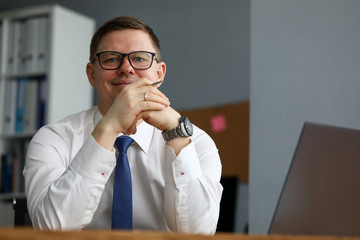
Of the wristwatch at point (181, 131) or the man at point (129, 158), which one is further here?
the wristwatch at point (181, 131)

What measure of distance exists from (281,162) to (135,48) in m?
0.77

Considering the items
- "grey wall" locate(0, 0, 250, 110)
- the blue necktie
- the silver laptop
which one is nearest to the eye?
the blue necktie

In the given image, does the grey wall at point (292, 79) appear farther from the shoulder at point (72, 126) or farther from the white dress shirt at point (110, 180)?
the shoulder at point (72, 126)

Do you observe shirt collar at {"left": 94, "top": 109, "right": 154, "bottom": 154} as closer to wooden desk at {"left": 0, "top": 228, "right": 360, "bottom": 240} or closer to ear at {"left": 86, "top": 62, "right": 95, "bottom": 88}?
ear at {"left": 86, "top": 62, "right": 95, "bottom": 88}

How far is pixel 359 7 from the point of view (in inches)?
82.1

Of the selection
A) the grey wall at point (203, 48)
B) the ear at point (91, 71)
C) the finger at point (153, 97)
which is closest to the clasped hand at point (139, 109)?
the finger at point (153, 97)

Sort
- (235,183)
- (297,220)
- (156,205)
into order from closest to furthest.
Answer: (297,220)
(156,205)
(235,183)

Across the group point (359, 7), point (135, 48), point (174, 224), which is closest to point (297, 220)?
point (174, 224)

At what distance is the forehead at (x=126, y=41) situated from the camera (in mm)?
1724

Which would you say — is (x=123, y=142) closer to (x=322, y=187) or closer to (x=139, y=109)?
(x=139, y=109)

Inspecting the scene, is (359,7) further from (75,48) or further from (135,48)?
(75,48)

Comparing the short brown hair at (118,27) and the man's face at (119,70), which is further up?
the short brown hair at (118,27)

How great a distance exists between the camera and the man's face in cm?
171

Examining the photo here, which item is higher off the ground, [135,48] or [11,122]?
[135,48]
